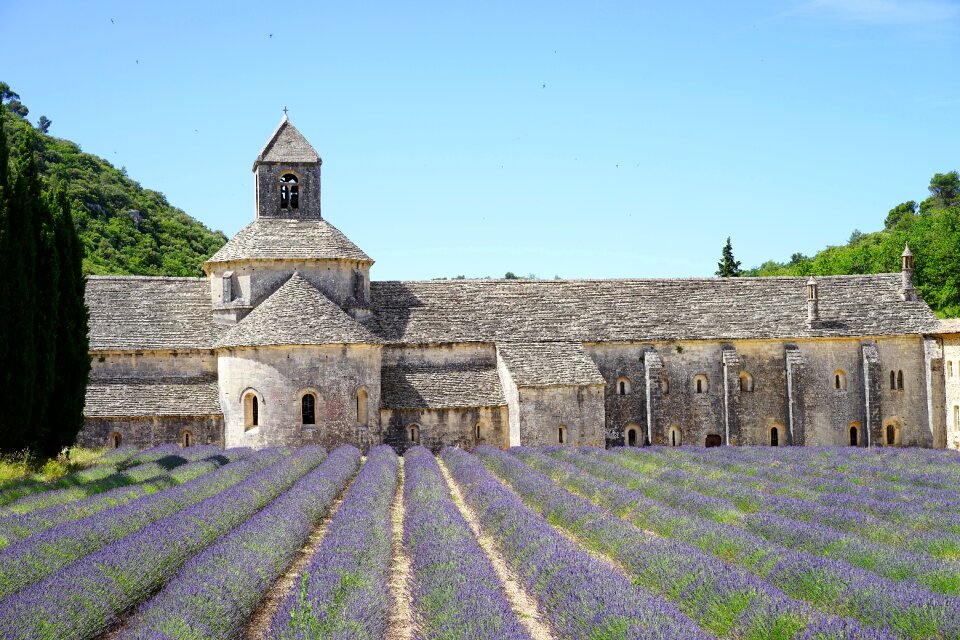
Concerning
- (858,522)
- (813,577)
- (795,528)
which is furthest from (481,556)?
(858,522)

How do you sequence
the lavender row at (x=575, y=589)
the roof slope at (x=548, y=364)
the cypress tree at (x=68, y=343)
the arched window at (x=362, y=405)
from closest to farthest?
the lavender row at (x=575, y=589) < the cypress tree at (x=68, y=343) < the arched window at (x=362, y=405) < the roof slope at (x=548, y=364)

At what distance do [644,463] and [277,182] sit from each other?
800 inches

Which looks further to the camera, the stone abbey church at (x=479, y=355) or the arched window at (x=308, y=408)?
the stone abbey church at (x=479, y=355)

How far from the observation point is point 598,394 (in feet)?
116

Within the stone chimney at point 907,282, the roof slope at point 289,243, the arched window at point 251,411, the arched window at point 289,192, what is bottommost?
the arched window at point 251,411

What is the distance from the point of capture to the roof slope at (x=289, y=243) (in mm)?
36372

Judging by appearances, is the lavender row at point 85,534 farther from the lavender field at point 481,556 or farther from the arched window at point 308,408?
the arched window at point 308,408

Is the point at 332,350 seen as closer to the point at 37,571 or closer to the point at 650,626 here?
the point at 37,571

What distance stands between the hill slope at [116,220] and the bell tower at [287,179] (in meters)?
20.5

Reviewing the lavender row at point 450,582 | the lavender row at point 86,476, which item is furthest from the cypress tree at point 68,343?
the lavender row at point 450,582

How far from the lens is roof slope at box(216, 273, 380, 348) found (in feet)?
108

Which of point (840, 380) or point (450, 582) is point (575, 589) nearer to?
point (450, 582)

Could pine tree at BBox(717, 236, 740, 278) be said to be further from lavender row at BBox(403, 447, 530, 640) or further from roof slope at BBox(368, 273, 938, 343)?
lavender row at BBox(403, 447, 530, 640)

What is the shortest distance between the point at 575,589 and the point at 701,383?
28836mm
